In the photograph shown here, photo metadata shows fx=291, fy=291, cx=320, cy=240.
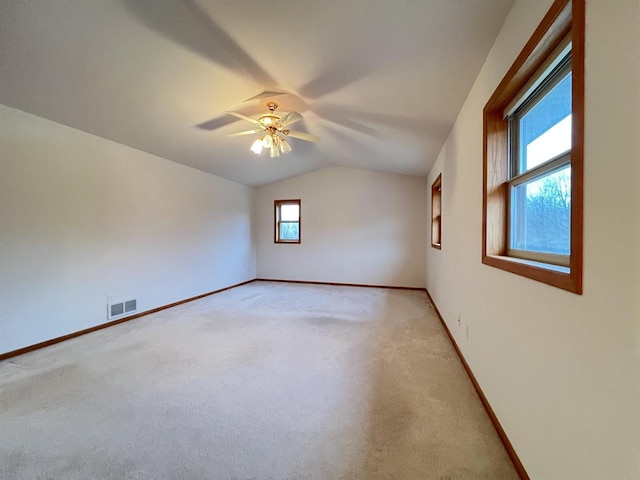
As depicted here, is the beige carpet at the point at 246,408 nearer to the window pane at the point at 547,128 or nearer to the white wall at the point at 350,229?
the window pane at the point at 547,128

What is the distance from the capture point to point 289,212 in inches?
282

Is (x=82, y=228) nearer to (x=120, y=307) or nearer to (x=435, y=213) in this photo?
(x=120, y=307)

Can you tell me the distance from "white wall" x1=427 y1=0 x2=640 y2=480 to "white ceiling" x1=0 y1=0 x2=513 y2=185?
0.51 m

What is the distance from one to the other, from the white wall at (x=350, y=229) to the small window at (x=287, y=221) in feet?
0.45

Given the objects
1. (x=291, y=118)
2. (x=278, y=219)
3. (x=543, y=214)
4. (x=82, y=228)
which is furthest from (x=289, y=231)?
(x=543, y=214)

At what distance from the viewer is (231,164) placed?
5219 millimetres

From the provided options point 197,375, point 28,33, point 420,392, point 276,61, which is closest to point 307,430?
point 420,392

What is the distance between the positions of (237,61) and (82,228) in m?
2.71

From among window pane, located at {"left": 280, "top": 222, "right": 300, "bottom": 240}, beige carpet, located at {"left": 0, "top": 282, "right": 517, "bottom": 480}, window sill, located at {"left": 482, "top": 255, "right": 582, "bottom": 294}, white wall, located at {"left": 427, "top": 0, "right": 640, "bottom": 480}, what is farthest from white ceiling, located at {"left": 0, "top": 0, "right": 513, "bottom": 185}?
window pane, located at {"left": 280, "top": 222, "right": 300, "bottom": 240}

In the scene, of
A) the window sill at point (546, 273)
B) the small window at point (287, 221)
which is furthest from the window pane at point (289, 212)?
the window sill at point (546, 273)

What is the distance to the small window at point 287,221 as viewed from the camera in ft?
23.1

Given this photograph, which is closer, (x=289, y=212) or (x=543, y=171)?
(x=543, y=171)

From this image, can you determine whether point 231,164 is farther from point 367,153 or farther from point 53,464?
point 53,464

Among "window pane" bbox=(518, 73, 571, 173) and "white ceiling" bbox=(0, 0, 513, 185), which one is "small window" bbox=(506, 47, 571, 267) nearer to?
"window pane" bbox=(518, 73, 571, 173)
